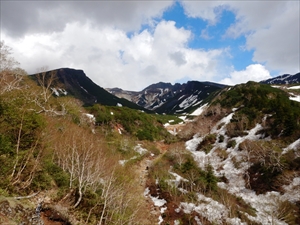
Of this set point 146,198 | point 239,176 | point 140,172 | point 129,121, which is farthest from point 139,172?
point 129,121

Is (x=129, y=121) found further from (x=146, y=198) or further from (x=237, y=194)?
(x=237, y=194)

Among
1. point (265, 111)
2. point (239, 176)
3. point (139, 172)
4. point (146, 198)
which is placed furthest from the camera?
point (265, 111)

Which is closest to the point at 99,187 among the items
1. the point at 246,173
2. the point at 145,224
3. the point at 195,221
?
the point at 145,224

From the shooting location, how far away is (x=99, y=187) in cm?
2208

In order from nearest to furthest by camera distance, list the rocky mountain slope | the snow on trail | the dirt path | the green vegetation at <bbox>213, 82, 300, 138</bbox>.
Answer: the snow on trail → the rocky mountain slope → the dirt path → the green vegetation at <bbox>213, 82, 300, 138</bbox>

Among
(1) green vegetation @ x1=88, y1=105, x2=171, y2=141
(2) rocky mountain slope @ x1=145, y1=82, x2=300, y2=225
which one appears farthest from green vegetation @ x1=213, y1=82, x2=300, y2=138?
(1) green vegetation @ x1=88, y1=105, x2=171, y2=141

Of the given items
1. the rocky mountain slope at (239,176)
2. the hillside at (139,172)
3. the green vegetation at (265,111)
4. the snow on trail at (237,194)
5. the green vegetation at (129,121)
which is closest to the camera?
the hillside at (139,172)

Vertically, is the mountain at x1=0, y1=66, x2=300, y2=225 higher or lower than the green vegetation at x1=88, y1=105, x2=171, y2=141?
lower

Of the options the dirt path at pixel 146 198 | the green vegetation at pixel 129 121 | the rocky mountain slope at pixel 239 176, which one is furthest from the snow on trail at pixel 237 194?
the green vegetation at pixel 129 121

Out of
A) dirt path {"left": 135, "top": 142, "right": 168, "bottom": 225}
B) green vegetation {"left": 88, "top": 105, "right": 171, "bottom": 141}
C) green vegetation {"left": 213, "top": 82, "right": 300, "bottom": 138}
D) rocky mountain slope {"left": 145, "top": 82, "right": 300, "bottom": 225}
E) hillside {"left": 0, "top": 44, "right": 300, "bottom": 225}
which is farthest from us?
green vegetation {"left": 88, "top": 105, "right": 171, "bottom": 141}

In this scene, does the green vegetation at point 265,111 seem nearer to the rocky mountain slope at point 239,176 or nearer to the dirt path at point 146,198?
the rocky mountain slope at point 239,176

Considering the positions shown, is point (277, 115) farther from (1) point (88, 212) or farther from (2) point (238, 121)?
(1) point (88, 212)

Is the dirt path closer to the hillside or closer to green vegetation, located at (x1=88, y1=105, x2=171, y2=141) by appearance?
the hillside

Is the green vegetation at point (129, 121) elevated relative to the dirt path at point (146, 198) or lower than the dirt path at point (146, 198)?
elevated
